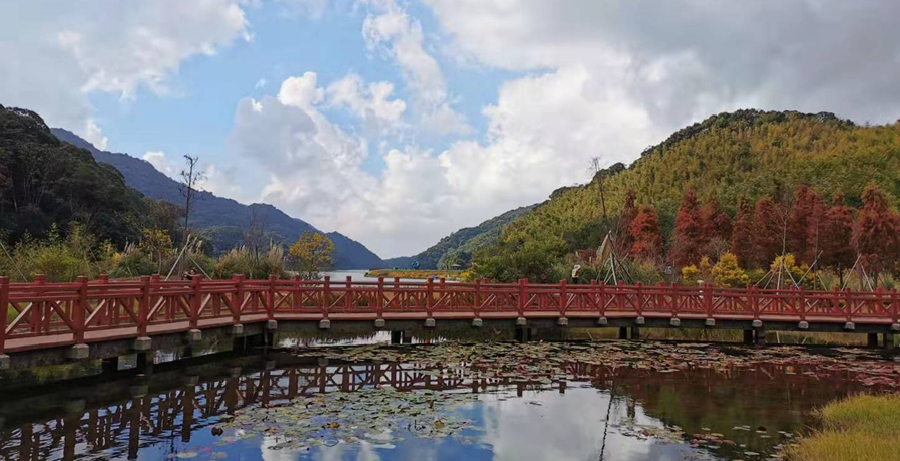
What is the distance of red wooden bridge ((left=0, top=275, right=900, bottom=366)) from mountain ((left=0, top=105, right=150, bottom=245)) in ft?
89.3

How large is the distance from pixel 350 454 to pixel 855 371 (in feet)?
46.7

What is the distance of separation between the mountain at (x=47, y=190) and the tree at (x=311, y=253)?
14.4 metres

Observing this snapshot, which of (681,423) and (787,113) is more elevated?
(787,113)

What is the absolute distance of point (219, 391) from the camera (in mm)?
11438

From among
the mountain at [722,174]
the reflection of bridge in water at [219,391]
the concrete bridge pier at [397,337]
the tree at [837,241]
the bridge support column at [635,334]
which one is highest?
the mountain at [722,174]

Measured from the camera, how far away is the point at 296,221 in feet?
628

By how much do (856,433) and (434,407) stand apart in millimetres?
6449

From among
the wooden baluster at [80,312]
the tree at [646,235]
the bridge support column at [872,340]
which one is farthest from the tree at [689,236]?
the wooden baluster at [80,312]

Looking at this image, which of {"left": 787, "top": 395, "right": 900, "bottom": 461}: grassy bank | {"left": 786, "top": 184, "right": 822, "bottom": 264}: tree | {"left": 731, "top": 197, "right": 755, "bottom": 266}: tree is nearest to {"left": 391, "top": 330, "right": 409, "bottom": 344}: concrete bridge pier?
{"left": 787, "top": 395, "right": 900, "bottom": 461}: grassy bank

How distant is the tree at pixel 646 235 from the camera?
4366 cm

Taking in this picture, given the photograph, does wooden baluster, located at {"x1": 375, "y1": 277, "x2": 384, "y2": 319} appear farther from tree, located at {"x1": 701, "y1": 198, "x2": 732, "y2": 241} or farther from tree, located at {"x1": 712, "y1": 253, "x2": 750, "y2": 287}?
tree, located at {"x1": 701, "y1": 198, "x2": 732, "y2": 241}

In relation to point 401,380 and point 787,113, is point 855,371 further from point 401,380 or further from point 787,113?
point 787,113

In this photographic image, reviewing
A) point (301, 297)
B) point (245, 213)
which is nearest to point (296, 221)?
point (245, 213)

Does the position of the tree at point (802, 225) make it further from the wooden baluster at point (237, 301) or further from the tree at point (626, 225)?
the wooden baluster at point (237, 301)
